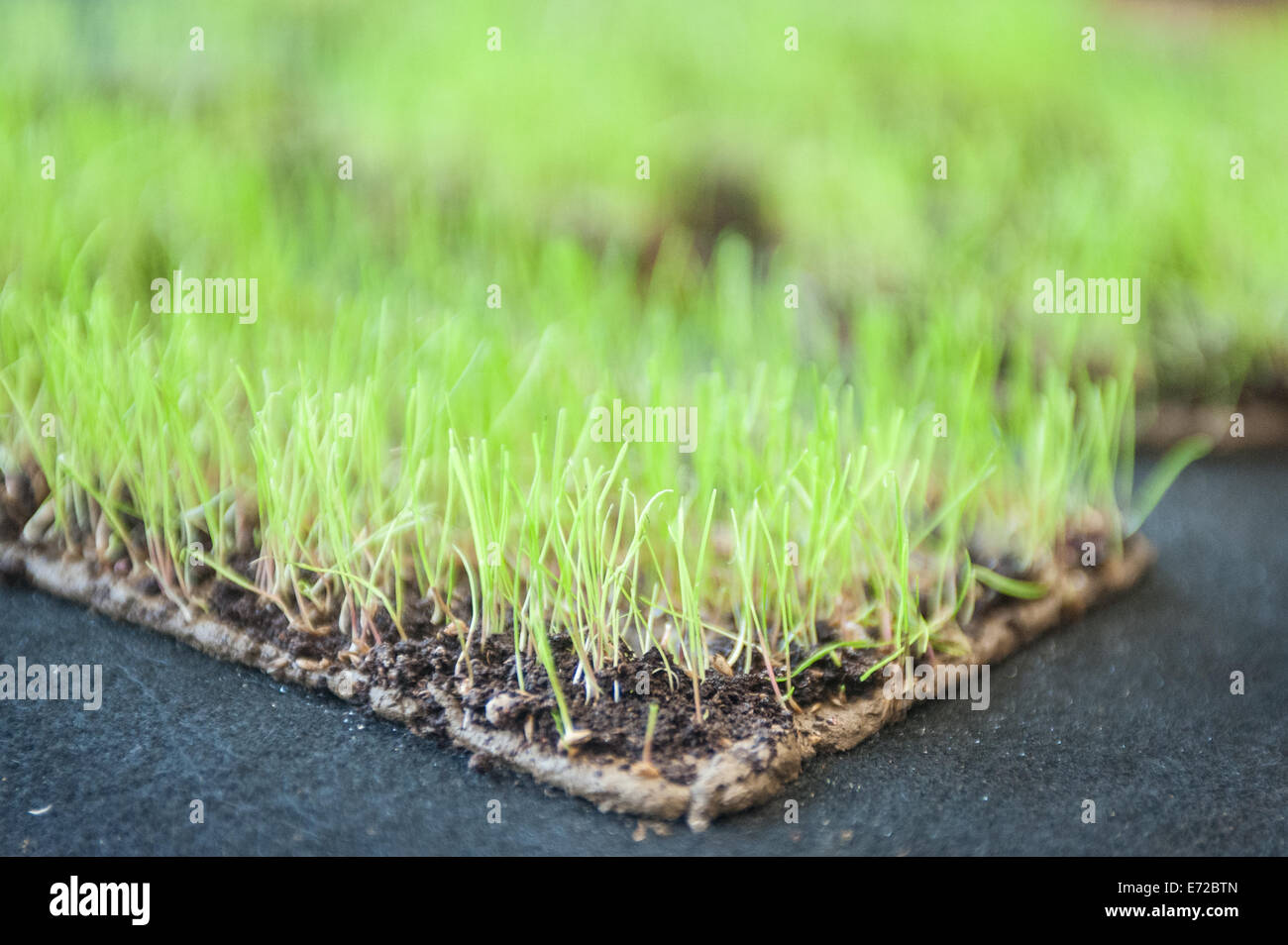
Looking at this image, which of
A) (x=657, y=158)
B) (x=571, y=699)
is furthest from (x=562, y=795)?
(x=657, y=158)

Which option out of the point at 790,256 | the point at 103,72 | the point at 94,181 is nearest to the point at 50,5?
the point at 103,72

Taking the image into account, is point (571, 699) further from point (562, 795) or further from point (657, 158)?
point (657, 158)

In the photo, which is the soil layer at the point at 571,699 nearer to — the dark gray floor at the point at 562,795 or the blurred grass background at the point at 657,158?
the dark gray floor at the point at 562,795

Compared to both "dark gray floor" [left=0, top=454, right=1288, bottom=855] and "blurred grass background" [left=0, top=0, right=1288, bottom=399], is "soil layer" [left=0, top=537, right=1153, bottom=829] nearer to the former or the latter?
"dark gray floor" [left=0, top=454, right=1288, bottom=855]

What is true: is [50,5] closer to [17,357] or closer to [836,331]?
[17,357]

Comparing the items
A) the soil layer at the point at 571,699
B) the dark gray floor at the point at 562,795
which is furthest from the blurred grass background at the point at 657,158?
the dark gray floor at the point at 562,795
